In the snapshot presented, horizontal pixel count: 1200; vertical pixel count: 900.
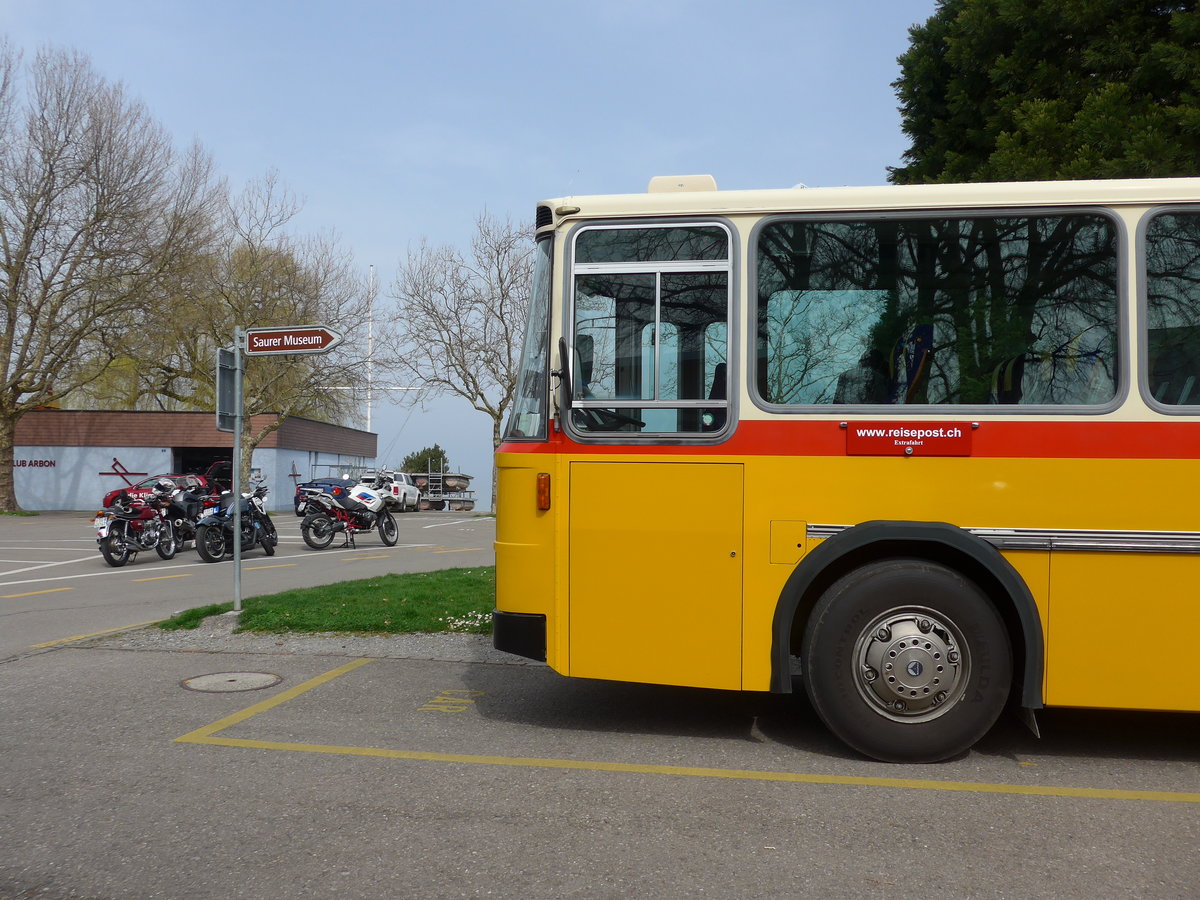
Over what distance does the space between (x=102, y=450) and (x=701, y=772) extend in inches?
1856

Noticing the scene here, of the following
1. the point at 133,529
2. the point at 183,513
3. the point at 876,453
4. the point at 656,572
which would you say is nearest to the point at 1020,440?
the point at 876,453

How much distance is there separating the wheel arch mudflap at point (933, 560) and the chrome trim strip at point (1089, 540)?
8cm

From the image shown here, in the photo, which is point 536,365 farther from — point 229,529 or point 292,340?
point 229,529

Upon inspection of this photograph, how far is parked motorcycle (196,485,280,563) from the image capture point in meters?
17.8

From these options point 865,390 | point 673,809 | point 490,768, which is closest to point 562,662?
point 490,768

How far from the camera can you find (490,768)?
4855 mm

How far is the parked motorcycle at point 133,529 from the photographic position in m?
17.0

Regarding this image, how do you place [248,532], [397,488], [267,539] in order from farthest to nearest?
[397,488] < [267,539] < [248,532]

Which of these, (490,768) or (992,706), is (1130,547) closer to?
(992,706)

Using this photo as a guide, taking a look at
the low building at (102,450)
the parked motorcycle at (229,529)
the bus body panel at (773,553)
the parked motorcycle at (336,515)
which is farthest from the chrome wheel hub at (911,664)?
the low building at (102,450)

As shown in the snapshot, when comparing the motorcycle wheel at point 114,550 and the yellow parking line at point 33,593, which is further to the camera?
the motorcycle wheel at point 114,550

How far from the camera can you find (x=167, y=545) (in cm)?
→ 1859

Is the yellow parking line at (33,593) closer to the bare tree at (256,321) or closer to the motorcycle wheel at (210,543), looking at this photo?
the motorcycle wheel at (210,543)

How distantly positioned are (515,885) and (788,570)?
2.21 metres
